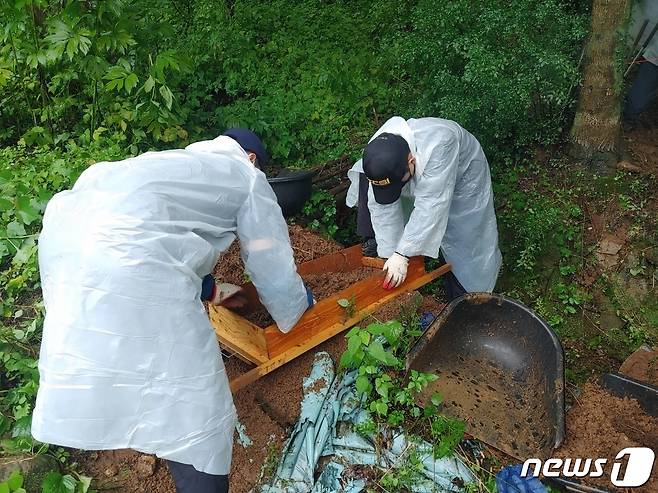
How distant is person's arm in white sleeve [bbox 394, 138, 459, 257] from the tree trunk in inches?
79.6

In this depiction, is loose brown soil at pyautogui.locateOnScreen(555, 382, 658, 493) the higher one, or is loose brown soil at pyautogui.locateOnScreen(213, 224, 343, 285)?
loose brown soil at pyautogui.locateOnScreen(555, 382, 658, 493)

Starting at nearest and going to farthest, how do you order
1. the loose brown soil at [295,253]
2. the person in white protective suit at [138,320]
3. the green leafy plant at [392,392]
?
the person in white protective suit at [138,320], the green leafy plant at [392,392], the loose brown soil at [295,253]

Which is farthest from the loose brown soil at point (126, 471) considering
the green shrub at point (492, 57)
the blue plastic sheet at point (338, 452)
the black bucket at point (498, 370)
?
the green shrub at point (492, 57)

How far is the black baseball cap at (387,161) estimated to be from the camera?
9.99ft

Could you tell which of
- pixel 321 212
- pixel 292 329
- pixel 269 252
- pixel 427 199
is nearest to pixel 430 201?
pixel 427 199

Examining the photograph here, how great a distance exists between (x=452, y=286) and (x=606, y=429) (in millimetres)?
1953

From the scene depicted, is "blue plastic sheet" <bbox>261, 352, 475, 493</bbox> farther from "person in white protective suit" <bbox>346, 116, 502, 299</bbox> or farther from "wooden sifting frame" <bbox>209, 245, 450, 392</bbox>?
"person in white protective suit" <bbox>346, 116, 502, 299</bbox>

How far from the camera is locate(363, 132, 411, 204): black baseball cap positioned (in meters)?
3.04

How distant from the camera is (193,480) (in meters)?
2.13

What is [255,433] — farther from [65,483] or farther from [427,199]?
[427,199]

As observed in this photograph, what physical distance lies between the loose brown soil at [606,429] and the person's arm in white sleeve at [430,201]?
1201 mm

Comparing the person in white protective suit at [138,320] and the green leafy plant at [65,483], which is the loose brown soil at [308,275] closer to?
the person in white protective suit at [138,320]

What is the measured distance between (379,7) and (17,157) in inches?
166

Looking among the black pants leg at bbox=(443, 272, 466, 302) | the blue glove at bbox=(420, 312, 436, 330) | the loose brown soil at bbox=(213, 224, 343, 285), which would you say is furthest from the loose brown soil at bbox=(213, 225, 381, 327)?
the black pants leg at bbox=(443, 272, 466, 302)
